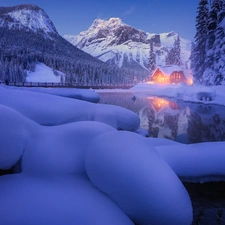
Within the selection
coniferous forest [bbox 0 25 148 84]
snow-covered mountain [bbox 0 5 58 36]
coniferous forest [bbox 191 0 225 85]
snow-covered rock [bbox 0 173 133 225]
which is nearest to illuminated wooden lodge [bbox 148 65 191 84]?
coniferous forest [bbox 191 0 225 85]

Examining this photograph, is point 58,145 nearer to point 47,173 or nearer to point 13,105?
point 47,173

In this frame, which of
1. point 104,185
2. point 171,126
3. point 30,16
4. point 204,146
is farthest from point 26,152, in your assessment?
point 30,16

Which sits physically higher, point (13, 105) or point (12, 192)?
point (13, 105)

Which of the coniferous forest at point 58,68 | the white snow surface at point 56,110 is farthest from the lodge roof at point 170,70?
the white snow surface at point 56,110

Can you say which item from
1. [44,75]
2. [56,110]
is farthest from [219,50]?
[44,75]

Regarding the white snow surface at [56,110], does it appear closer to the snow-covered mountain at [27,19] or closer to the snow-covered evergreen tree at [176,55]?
the snow-covered evergreen tree at [176,55]

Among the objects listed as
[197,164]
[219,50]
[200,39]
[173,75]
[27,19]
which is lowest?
[197,164]

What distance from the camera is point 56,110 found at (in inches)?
228

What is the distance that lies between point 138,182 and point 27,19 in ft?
615

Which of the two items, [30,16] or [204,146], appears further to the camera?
[30,16]

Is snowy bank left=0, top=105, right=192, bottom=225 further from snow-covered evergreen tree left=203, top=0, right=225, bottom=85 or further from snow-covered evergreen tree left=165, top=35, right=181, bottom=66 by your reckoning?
snow-covered evergreen tree left=165, top=35, right=181, bottom=66

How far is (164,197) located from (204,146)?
2.78 metres

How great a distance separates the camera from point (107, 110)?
6.98m

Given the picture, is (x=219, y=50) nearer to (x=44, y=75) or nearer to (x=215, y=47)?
(x=215, y=47)
